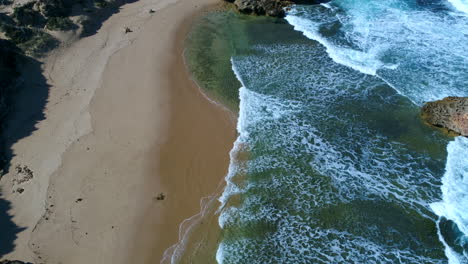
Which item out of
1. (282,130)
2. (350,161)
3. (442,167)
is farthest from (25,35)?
(442,167)

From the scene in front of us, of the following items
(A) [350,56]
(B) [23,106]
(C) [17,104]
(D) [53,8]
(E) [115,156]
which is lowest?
(E) [115,156]

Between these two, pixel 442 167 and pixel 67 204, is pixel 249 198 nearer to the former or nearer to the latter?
pixel 67 204

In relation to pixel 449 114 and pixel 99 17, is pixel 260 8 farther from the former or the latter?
pixel 449 114

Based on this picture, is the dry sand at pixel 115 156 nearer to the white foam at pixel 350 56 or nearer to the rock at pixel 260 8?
the rock at pixel 260 8

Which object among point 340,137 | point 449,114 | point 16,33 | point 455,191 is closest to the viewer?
point 455,191

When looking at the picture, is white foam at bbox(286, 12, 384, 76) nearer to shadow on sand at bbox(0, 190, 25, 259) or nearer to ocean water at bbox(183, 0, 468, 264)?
ocean water at bbox(183, 0, 468, 264)

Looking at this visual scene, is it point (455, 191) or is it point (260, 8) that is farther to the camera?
point (260, 8)

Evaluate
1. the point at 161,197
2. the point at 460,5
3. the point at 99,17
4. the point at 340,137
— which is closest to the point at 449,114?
the point at 340,137

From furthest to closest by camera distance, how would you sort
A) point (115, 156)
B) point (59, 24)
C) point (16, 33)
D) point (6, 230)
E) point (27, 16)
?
point (59, 24), point (27, 16), point (16, 33), point (115, 156), point (6, 230)
